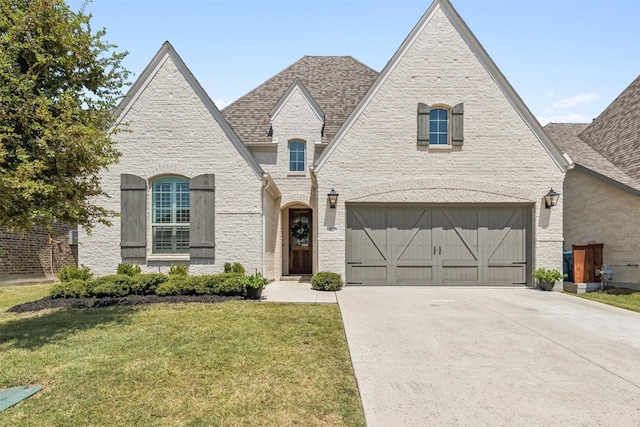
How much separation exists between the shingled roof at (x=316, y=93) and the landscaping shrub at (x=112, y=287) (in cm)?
697

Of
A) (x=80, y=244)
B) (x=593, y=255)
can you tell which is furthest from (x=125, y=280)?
(x=593, y=255)

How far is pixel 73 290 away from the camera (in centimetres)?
865

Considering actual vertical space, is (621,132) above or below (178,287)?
above

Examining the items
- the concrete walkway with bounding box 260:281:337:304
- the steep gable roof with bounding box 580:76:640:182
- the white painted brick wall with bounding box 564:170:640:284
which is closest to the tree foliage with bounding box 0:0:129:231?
the concrete walkway with bounding box 260:281:337:304

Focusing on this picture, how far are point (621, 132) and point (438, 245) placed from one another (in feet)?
30.8

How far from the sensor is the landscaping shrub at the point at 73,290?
862 cm

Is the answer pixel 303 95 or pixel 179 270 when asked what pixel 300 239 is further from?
pixel 303 95

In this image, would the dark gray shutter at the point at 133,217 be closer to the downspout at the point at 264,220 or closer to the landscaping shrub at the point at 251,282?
the downspout at the point at 264,220

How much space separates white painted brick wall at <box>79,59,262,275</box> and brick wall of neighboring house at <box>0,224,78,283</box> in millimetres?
5309

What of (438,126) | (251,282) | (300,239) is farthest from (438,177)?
(251,282)

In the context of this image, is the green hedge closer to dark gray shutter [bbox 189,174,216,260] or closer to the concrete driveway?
dark gray shutter [bbox 189,174,216,260]

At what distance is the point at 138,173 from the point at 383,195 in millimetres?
7882

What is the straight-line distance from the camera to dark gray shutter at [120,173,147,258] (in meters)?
10.2

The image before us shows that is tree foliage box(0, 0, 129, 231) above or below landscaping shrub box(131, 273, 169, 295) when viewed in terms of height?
above
